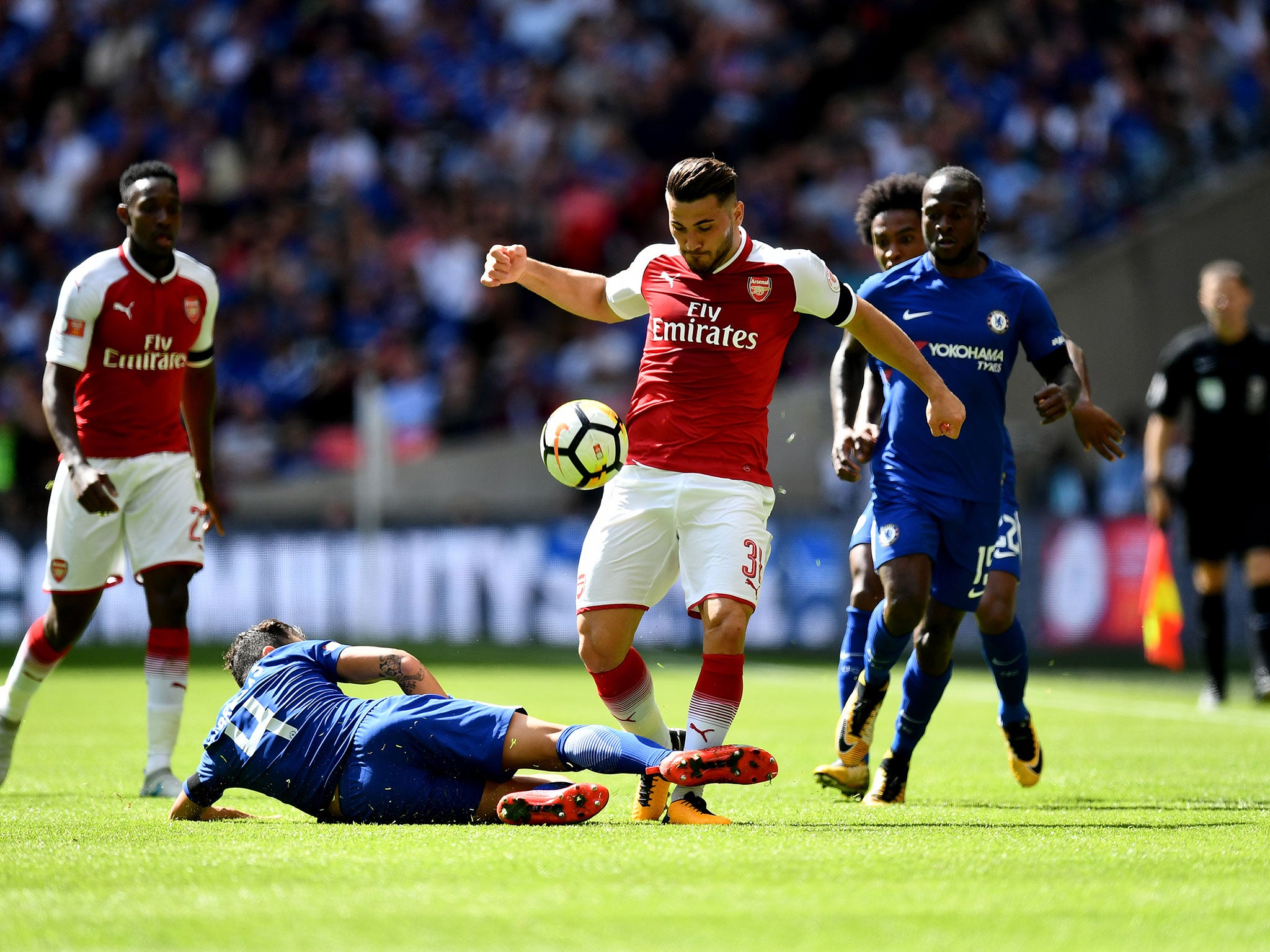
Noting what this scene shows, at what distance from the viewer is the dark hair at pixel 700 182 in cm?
540

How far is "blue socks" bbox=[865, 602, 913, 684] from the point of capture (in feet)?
20.4

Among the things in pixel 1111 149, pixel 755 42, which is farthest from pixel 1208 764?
pixel 755 42

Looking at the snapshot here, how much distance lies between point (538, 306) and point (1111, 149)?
23.1ft

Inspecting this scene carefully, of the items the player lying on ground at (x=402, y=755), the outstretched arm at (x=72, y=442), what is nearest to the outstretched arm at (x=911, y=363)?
the player lying on ground at (x=402, y=755)

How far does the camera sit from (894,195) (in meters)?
7.12

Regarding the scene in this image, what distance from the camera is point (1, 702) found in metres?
6.95

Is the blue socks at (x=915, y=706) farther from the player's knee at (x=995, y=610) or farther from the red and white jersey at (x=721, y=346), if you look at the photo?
the red and white jersey at (x=721, y=346)

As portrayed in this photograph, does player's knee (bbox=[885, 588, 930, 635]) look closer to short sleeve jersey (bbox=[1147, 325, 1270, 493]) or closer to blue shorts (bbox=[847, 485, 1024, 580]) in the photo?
blue shorts (bbox=[847, 485, 1024, 580])

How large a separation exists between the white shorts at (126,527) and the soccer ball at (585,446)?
7.19 ft

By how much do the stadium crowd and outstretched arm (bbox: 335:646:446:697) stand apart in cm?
1251

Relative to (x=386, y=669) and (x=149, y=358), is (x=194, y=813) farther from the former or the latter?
(x=149, y=358)

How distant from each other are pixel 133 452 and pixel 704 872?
3917mm

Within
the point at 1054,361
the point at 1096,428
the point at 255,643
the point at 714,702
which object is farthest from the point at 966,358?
the point at 255,643

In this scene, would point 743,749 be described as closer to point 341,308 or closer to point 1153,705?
point 1153,705
